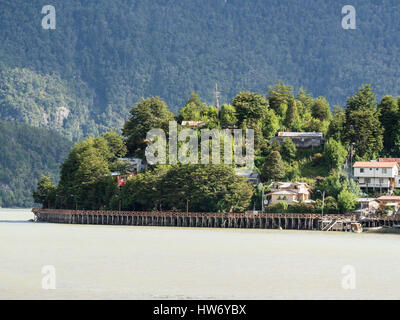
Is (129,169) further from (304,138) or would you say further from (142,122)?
(304,138)

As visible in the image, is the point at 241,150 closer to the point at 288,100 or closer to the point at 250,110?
the point at 250,110

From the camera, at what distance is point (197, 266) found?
56375 millimetres

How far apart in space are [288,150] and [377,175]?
540 inches

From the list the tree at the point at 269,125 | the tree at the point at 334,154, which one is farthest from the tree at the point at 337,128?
the tree at the point at 269,125

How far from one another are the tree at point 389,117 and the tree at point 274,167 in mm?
16938

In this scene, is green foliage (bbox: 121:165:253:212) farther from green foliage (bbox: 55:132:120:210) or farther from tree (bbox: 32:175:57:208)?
tree (bbox: 32:175:57:208)

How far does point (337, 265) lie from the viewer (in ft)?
193

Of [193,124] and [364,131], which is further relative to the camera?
[193,124]

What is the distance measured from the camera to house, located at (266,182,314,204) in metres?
109

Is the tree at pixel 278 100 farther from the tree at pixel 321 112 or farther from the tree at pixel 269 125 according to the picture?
the tree at pixel 269 125

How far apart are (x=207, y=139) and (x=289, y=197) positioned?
1510 cm

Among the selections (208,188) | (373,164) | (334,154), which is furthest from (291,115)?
(208,188)

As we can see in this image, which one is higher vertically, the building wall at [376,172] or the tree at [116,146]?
the tree at [116,146]

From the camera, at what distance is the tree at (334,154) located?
11775 cm
